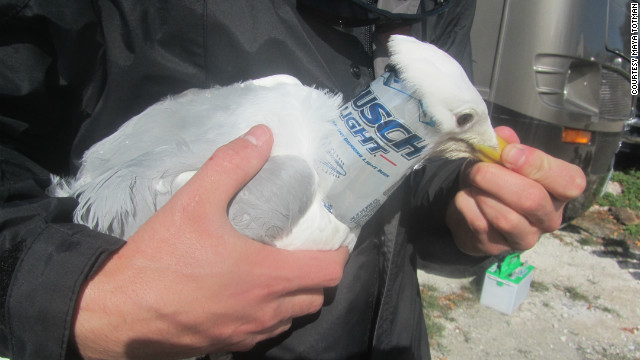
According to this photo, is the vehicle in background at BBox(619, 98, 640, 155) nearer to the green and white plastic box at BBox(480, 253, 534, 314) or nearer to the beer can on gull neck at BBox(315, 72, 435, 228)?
the green and white plastic box at BBox(480, 253, 534, 314)

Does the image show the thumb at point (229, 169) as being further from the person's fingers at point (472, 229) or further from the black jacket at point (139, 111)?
the person's fingers at point (472, 229)

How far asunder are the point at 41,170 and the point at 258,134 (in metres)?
0.47

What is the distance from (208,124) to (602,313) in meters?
3.30

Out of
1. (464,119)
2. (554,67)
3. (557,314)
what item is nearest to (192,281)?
(464,119)

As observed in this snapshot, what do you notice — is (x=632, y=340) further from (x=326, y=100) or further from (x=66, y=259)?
(x=66, y=259)

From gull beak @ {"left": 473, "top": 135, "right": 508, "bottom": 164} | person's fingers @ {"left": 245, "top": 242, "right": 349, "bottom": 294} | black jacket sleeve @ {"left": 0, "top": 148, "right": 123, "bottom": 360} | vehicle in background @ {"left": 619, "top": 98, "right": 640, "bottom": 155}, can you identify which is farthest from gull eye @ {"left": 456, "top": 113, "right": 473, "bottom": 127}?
vehicle in background @ {"left": 619, "top": 98, "right": 640, "bottom": 155}

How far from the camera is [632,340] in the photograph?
2857 mm

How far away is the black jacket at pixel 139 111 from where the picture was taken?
729 mm

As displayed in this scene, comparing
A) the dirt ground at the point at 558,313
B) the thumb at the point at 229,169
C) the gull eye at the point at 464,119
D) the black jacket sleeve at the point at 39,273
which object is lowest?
the dirt ground at the point at 558,313

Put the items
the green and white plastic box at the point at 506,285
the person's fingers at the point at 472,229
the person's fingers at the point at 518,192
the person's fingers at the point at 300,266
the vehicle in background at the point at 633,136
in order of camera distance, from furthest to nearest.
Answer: the vehicle in background at the point at 633,136, the green and white plastic box at the point at 506,285, the person's fingers at the point at 472,229, the person's fingers at the point at 518,192, the person's fingers at the point at 300,266

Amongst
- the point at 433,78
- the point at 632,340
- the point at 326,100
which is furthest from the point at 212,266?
the point at 632,340

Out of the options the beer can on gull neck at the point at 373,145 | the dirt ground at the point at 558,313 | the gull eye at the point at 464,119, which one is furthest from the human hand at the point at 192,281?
the dirt ground at the point at 558,313

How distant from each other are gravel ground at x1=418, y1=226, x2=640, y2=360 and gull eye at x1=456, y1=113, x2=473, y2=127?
1636mm

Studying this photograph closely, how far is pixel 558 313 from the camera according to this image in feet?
10.1
